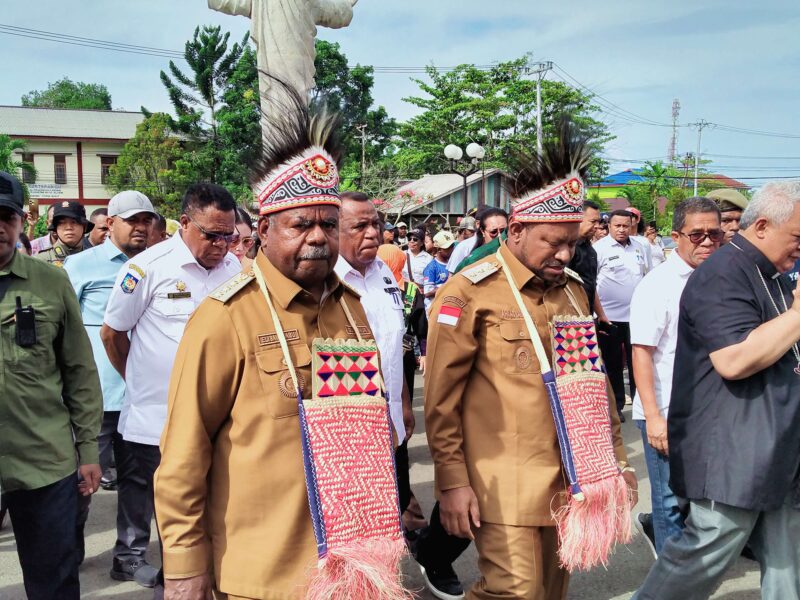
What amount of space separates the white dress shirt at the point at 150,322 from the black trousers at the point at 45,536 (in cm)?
86

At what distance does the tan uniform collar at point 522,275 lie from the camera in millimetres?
3035

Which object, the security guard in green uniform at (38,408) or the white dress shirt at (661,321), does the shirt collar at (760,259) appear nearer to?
the white dress shirt at (661,321)

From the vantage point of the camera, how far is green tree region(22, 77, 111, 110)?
244ft

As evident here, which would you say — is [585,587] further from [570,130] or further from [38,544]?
[38,544]

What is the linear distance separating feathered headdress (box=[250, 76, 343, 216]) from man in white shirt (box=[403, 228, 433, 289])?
25.6 ft

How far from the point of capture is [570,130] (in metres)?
3.14

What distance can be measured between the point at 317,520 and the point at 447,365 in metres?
1.03

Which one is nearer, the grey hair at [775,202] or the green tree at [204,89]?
the grey hair at [775,202]

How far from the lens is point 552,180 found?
10.1ft

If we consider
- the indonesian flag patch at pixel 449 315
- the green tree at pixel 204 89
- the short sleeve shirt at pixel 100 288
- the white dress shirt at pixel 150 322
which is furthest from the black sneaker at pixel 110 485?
the green tree at pixel 204 89

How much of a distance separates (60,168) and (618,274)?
166 feet

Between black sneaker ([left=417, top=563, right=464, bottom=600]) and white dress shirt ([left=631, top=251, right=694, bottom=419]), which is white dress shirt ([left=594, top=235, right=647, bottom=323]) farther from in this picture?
black sneaker ([left=417, top=563, right=464, bottom=600])

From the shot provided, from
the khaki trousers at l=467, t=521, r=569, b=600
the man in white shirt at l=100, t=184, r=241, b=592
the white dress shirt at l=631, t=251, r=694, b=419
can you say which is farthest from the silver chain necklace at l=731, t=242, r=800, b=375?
the man in white shirt at l=100, t=184, r=241, b=592

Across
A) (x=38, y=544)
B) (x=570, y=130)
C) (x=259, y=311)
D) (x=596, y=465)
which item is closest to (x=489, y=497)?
(x=596, y=465)
